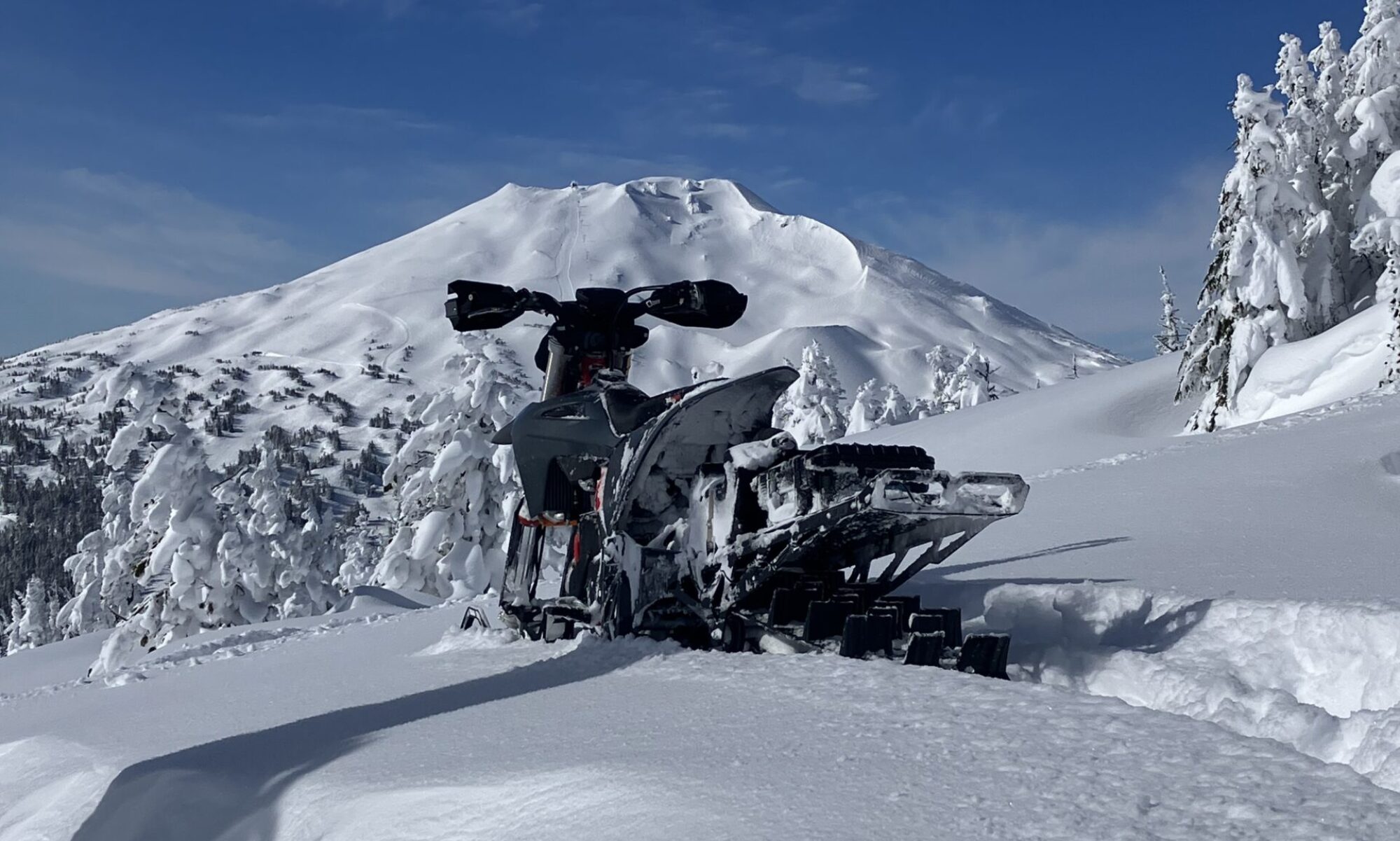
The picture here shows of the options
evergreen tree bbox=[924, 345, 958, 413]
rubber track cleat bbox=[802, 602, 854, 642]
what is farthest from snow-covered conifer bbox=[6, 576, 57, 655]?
rubber track cleat bbox=[802, 602, 854, 642]

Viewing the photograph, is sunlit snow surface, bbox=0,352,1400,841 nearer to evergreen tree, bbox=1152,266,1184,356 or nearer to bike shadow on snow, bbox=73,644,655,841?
bike shadow on snow, bbox=73,644,655,841

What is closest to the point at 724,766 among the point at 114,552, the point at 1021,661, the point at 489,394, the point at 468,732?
the point at 468,732

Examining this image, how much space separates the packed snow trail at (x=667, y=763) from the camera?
7.26 ft

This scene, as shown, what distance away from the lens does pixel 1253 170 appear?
2309cm

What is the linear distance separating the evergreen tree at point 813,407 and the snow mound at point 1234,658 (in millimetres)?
34520

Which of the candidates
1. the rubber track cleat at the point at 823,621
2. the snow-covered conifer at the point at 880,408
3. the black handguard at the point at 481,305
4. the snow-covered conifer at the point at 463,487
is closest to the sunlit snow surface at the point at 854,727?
the rubber track cleat at the point at 823,621

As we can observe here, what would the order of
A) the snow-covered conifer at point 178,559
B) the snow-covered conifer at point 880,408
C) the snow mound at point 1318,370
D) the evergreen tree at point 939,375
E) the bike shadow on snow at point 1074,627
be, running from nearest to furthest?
the bike shadow on snow at point 1074,627 → the snow mound at point 1318,370 → the snow-covered conifer at point 178,559 → the snow-covered conifer at point 880,408 → the evergreen tree at point 939,375

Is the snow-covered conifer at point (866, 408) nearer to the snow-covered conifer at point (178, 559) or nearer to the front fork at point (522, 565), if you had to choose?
the snow-covered conifer at point (178, 559)

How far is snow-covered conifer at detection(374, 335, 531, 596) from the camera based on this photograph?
893 inches

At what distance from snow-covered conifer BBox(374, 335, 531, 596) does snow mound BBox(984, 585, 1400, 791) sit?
18.4 metres

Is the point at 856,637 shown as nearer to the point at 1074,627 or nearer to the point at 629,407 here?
the point at 1074,627

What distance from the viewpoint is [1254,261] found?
22844mm

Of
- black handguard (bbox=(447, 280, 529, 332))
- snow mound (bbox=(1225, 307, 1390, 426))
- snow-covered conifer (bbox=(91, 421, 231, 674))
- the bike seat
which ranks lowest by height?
snow-covered conifer (bbox=(91, 421, 231, 674))

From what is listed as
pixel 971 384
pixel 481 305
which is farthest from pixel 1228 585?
pixel 971 384
